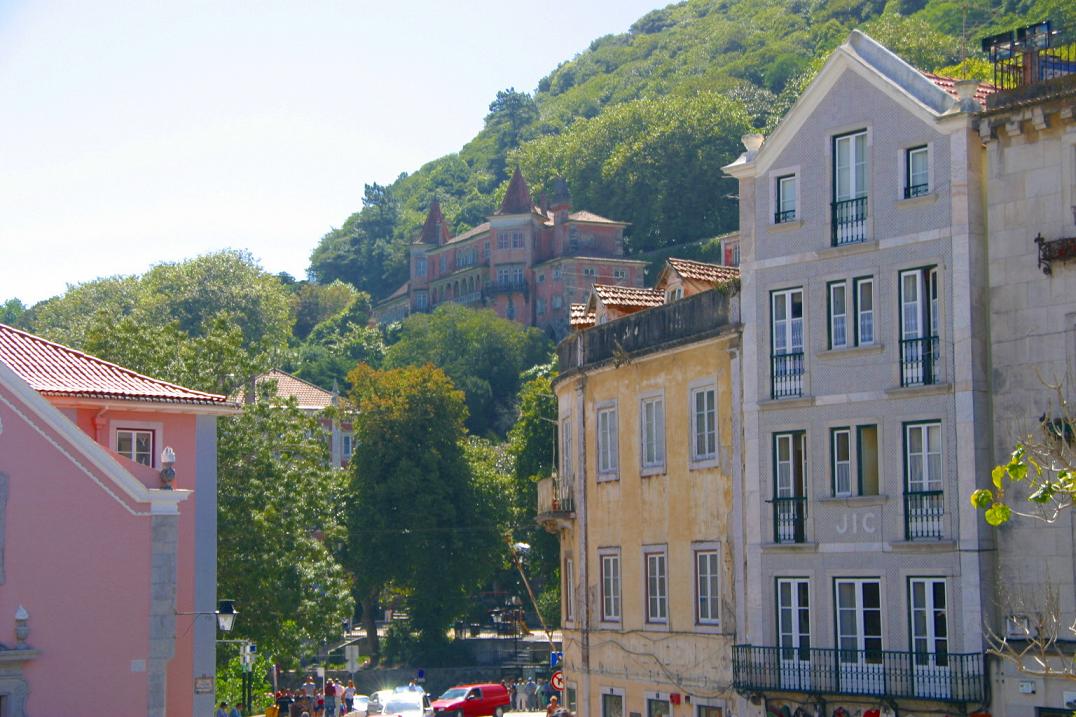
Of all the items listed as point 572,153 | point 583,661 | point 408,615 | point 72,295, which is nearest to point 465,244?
point 572,153

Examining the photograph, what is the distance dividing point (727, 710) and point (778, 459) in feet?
17.0

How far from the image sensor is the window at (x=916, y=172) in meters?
30.8

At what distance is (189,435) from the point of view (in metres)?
38.2

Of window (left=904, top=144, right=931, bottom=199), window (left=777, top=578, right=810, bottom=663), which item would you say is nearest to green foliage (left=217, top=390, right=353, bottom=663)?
window (left=777, top=578, right=810, bottom=663)

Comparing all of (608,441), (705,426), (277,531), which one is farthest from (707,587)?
(277,531)

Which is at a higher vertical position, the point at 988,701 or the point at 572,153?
the point at 572,153

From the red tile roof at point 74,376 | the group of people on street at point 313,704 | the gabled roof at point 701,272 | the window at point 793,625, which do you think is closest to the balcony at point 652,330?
the gabled roof at point 701,272

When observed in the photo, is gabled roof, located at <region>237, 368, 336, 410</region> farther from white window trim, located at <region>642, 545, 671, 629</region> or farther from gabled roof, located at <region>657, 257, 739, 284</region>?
white window trim, located at <region>642, 545, 671, 629</region>

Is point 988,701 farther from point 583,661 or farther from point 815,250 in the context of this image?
point 583,661

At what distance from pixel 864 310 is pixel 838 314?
624mm

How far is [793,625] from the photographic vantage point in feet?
107

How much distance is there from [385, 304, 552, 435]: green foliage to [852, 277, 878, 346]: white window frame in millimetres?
90471

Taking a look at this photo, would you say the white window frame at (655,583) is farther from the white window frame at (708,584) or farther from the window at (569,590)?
the window at (569,590)

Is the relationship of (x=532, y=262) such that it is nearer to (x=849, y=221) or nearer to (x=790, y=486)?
(x=790, y=486)
